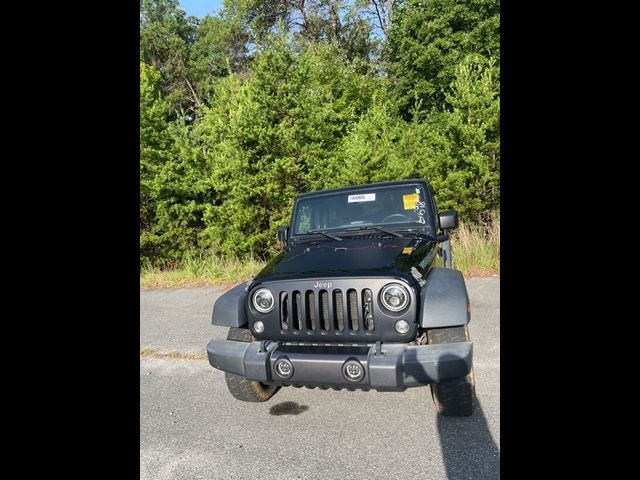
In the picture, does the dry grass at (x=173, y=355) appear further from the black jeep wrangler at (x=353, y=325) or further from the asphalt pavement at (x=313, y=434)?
the black jeep wrangler at (x=353, y=325)

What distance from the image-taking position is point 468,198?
9398mm

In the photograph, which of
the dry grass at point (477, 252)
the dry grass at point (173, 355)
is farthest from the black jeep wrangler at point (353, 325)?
the dry grass at point (477, 252)

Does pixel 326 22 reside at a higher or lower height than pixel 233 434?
higher

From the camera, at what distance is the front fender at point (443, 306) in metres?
2.33

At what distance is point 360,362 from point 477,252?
6042mm

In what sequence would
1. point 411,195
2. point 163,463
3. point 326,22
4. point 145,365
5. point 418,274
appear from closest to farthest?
point 163,463 < point 418,274 < point 411,195 < point 145,365 < point 326,22

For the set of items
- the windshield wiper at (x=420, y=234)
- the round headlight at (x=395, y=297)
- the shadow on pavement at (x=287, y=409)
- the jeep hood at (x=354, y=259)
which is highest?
the windshield wiper at (x=420, y=234)

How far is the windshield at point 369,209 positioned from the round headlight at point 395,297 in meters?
1.20

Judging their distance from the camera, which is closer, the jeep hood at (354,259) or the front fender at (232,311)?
the jeep hood at (354,259)

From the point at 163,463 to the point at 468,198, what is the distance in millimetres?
8776

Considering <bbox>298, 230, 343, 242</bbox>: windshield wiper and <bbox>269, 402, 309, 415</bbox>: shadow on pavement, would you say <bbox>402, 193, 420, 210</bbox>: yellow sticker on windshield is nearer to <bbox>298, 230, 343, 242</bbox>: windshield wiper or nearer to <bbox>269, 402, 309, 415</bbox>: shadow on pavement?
<bbox>298, 230, 343, 242</bbox>: windshield wiper
